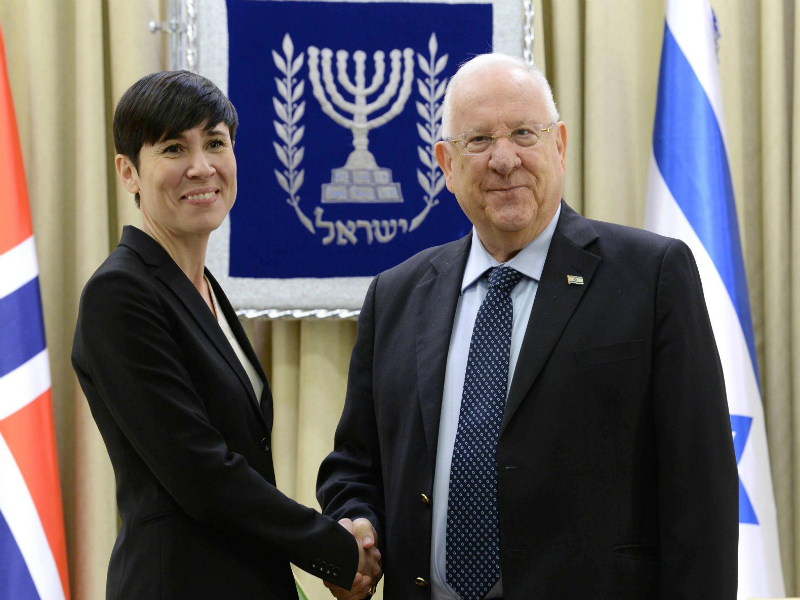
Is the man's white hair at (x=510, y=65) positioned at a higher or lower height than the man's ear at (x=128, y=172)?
higher

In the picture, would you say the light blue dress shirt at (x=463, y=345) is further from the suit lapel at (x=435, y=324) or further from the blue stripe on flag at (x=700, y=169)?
the blue stripe on flag at (x=700, y=169)

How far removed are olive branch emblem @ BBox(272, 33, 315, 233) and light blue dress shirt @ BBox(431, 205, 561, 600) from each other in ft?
4.33

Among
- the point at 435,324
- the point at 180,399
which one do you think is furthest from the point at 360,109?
the point at 180,399

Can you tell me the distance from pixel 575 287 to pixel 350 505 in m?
0.73

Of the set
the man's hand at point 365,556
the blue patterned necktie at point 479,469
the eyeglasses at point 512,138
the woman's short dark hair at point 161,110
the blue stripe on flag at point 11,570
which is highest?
the woman's short dark hair at point 161,110

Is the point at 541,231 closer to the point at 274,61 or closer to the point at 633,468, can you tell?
the point at 633,468

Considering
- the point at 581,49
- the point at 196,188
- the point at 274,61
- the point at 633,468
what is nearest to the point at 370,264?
the point at 274,61

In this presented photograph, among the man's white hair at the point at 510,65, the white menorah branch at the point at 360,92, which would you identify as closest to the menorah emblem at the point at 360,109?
the white menorah branch at the point at 360,92

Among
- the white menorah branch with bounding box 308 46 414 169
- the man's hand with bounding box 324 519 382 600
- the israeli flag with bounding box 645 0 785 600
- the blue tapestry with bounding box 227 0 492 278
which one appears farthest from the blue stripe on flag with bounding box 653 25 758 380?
the man's hand with bounding box 324 519 382 600

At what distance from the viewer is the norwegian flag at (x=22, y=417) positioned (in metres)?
2.77

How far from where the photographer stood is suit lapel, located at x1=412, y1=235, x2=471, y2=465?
6.00 ft

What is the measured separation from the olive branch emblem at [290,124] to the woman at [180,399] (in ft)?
3.97

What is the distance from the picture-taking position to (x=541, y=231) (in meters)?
1.90

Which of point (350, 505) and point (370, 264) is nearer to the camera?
point (350, 505)
